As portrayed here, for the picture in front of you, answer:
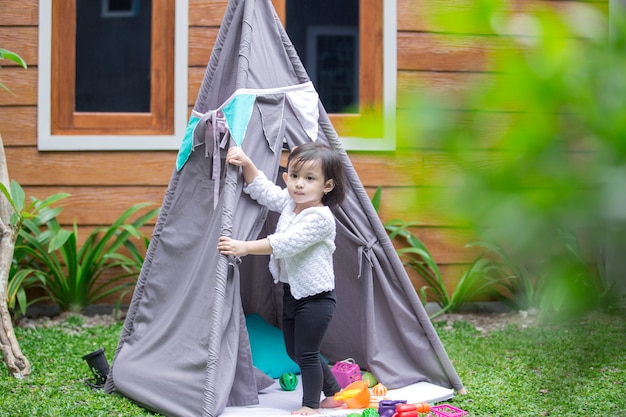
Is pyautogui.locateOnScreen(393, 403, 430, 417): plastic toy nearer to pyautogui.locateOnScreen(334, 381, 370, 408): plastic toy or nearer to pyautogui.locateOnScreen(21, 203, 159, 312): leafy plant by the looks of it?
pyautogui.locateOnScreen(334, 381, 370, 408): plastic toy

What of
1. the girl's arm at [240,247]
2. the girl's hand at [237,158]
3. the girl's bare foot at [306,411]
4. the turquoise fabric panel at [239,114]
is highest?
the turquoise fabric panel at [239,114]

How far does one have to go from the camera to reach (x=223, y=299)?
2.46m

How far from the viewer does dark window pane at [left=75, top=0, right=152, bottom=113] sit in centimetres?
426

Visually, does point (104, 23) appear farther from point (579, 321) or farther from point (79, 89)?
point (579, 321)

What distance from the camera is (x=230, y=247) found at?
2.45m

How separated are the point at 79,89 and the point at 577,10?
4.21m

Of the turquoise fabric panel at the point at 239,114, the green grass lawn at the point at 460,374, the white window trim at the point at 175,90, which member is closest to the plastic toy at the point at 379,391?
the green grass lawn at the point at 460,374

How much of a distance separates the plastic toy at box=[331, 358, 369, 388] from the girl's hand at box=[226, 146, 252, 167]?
900 mm

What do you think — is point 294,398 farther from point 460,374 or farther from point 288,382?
point 460,374

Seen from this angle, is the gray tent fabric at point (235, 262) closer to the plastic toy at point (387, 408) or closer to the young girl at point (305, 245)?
the young girl at point (305, 245)

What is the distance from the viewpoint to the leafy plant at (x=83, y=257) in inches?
161

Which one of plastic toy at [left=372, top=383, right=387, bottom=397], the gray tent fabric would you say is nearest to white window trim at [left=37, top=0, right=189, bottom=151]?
the gray tent fabric

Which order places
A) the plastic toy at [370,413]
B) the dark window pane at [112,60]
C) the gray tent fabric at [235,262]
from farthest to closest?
the dark window pane at [112,60] → the gray tent fabric at [235,262] → the plastic toy at [370,413]

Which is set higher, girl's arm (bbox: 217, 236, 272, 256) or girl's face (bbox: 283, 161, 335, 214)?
girl's face (bbox: 283, 161, 335, 214)
